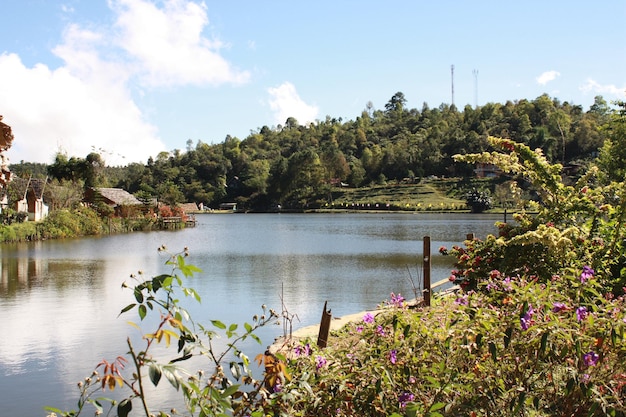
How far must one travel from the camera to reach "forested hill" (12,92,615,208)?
11675cm

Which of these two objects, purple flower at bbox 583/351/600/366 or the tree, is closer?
purple flower at bbox 583/351/600/366

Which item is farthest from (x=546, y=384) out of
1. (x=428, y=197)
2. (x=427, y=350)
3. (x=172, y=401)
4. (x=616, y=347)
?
(x=428, y=197)

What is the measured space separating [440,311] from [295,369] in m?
1.25

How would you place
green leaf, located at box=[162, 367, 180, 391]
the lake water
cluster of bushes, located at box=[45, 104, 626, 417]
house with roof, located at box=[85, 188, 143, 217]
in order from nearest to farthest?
green leaf, located at box=[162, 367, 180, 391], cluster of bushes, located at box=[45, 104, 626, 417], the lake water, house with roof, located at box=[85, 188, 143, 217]

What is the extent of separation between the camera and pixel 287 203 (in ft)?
429

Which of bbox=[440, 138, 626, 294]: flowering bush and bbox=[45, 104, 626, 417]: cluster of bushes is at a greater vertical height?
bbox=[440, 138, 626, 294]: flowering bush

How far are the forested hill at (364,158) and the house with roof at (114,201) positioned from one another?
159ft

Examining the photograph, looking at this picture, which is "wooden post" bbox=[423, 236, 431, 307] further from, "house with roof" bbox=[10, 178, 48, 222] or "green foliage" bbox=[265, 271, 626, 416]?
"house with roof" bbox=[10, 178, 48, 222]

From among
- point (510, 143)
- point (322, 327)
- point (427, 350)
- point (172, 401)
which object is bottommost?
point (172, 401)

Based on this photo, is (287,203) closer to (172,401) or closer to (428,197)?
(428,197)

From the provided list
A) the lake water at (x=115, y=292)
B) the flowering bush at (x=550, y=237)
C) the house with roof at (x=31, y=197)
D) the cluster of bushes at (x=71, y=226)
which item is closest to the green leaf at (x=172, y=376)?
the flowering bush at (x=550, y=237)

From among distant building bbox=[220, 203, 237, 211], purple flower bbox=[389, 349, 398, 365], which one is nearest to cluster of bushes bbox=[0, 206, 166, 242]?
purple flower bbox=[389, 349, 398, 365]

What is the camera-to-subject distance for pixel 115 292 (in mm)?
18672

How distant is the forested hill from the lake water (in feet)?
262
